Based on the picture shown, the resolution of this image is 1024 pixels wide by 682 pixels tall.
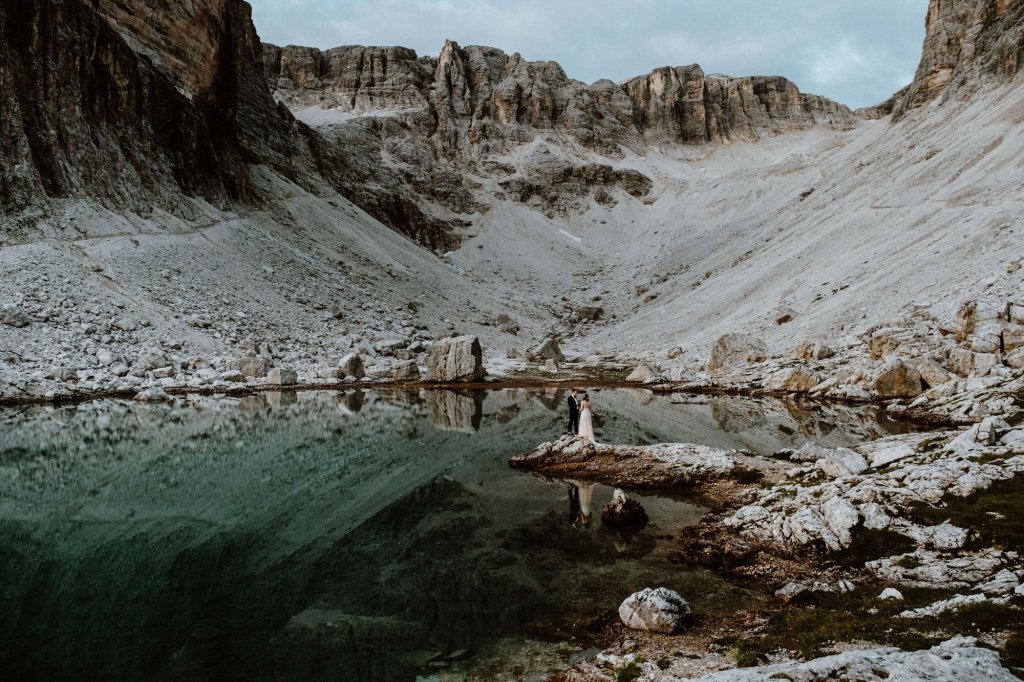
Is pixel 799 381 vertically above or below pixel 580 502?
above

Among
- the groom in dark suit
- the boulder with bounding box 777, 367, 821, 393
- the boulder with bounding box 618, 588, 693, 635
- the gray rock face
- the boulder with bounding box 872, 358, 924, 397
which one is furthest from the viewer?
the boulder with bounding box 777, 367, 821, 393

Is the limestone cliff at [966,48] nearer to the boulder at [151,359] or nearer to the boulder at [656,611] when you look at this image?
the boulder at [656,611]

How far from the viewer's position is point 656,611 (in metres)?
8.85

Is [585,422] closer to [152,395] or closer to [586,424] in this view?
[586,424]

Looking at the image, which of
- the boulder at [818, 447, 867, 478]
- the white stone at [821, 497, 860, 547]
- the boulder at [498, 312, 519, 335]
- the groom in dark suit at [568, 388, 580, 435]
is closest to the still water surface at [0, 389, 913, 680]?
the groom in dark suit at [568, 388, 580, 435]

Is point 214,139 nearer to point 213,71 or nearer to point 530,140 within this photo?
point 213,71

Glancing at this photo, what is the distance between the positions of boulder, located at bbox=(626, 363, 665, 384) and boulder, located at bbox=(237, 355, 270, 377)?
24.8 metres

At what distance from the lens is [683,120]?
14838cm

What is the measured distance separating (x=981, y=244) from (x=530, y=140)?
105m

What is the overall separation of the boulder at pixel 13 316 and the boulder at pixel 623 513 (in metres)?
38.8

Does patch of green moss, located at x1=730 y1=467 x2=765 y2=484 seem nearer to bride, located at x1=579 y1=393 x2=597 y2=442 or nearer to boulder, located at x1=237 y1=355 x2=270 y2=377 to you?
bride, located at x1=579 y1=393 x2=597 y2=442

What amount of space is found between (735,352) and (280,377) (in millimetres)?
29955

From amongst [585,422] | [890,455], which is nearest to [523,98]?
[585,422]

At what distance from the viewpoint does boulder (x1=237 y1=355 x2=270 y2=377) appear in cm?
4012
